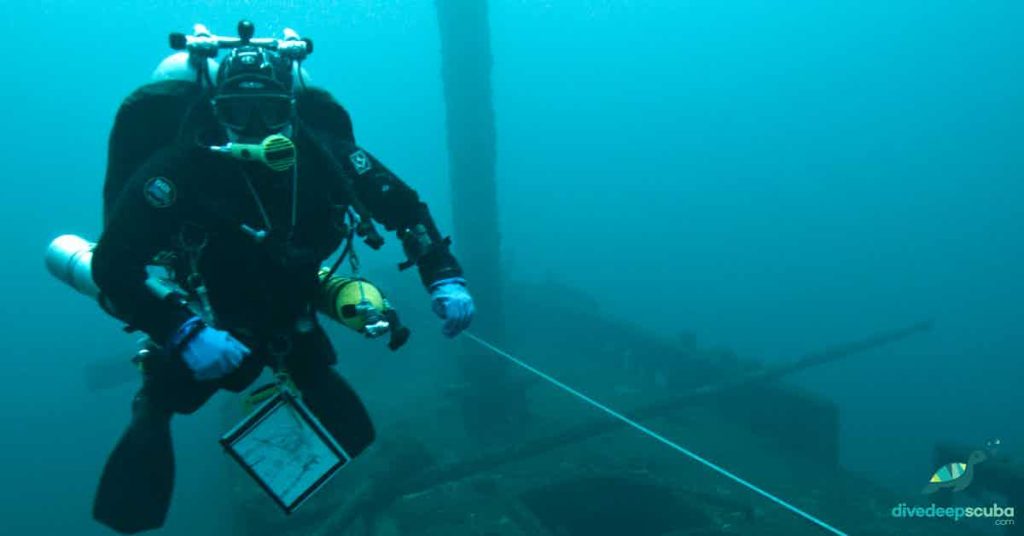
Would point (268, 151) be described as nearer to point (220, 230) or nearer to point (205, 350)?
point (220, 230)

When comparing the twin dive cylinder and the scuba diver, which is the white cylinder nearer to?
the twin dive cylinder

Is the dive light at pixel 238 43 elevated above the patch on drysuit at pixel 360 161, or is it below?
above

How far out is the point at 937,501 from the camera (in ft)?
29.5

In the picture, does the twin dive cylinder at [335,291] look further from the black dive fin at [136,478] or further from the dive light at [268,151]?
the dive light at [268,151]

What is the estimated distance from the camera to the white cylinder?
3066 millimetres

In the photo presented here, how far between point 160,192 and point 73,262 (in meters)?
1.08

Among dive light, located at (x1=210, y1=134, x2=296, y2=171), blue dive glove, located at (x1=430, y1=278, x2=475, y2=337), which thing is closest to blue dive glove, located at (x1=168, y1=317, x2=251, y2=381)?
dive light, located at (x1=210, y1=134, x2=296, y2=171)

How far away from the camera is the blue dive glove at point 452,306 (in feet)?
10.4

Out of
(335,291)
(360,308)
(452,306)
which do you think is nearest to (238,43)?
(335,291)

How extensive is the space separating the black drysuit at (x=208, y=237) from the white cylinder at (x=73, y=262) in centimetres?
33

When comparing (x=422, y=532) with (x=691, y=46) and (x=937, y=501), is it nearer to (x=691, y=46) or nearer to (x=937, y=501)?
(x=937, y=501)
